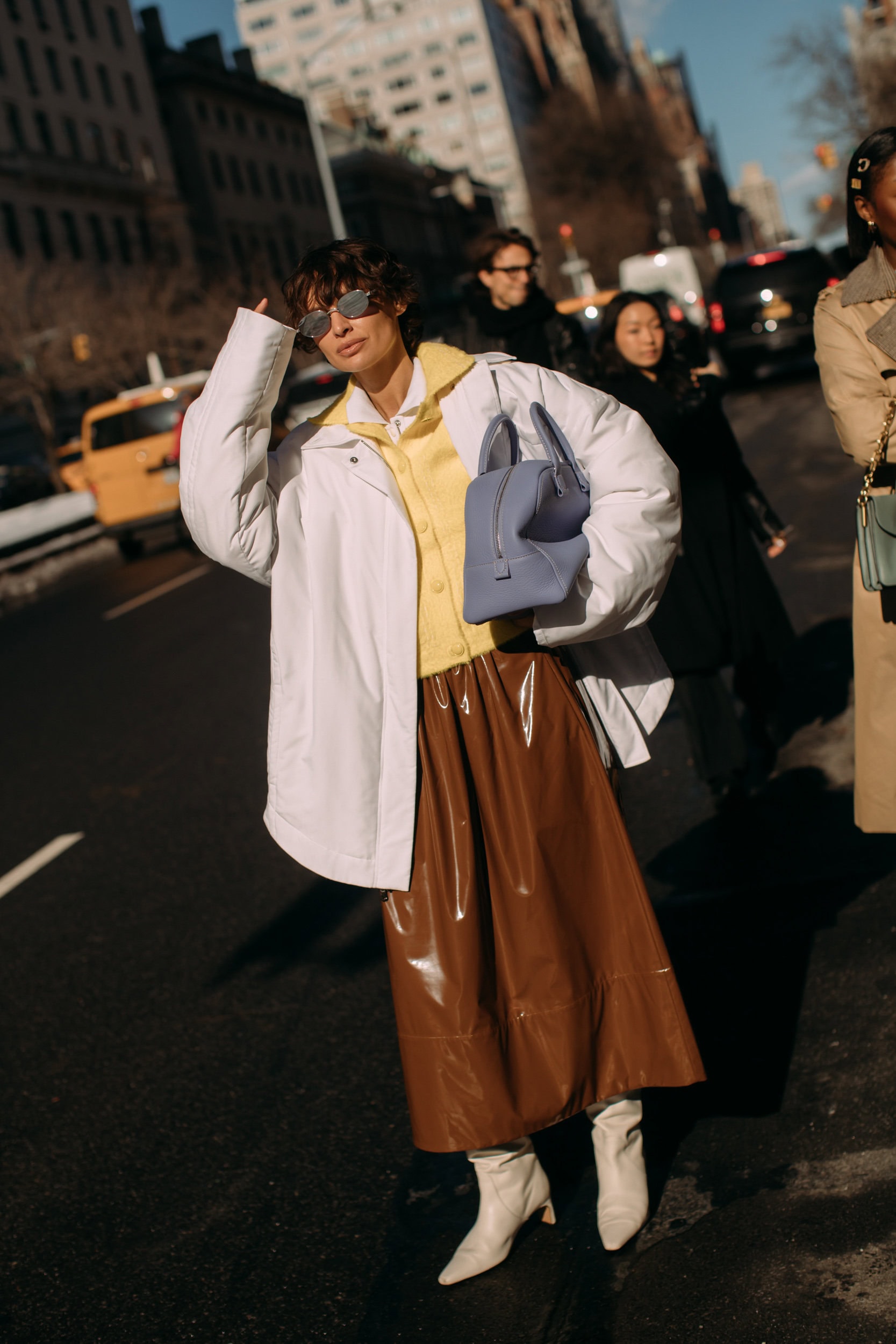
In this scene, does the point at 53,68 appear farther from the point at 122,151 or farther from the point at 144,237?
the point at 144,237

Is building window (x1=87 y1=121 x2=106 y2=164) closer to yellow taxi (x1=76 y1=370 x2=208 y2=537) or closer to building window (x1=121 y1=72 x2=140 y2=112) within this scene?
building window (x1=121 y1=72 x2=140 y2=112)

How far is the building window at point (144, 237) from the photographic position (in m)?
55.7

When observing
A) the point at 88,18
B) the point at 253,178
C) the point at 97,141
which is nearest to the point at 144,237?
the point at 97,141

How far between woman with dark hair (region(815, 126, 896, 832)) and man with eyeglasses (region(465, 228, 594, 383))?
6.31ft

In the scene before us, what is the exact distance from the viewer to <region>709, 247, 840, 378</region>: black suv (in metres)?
20.4

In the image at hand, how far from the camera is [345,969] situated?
4262 mm

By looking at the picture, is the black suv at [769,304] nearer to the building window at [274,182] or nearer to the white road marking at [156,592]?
the white road marking at [156,592]

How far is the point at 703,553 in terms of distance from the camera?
473 centimetres

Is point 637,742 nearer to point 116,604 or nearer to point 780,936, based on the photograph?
point 780,936

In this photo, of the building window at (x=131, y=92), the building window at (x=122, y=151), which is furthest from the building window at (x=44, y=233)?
the building window at (x=131, y=92)

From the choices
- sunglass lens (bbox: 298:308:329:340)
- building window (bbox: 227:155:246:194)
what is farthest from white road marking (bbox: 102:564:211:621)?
building window (bbox: 227:155:246:194)

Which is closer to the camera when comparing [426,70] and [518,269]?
[518,269]

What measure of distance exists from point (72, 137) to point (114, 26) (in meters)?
8.04

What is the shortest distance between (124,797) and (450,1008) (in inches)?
174
